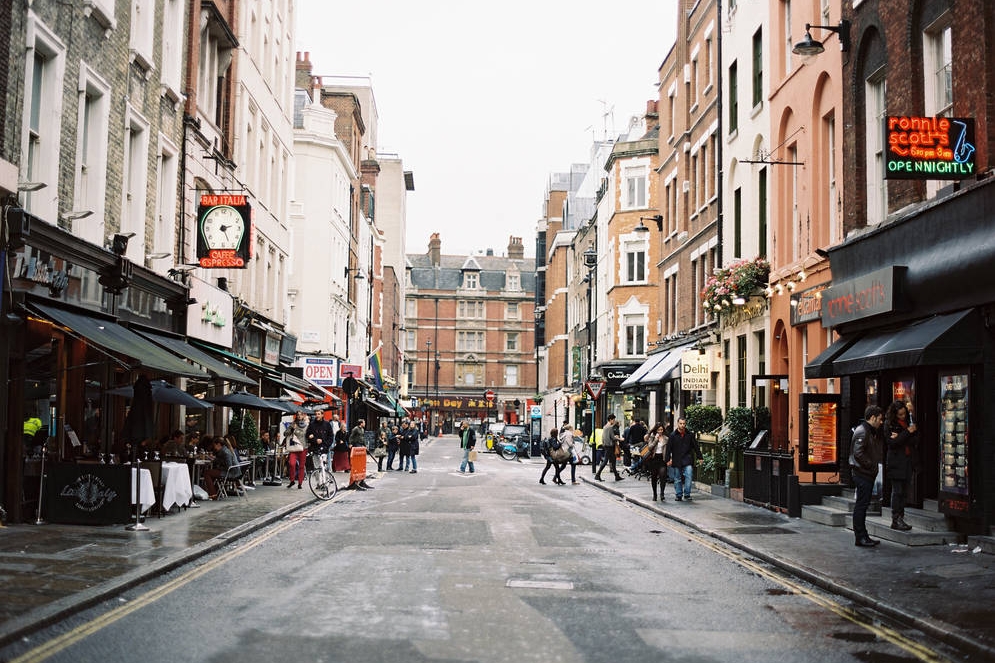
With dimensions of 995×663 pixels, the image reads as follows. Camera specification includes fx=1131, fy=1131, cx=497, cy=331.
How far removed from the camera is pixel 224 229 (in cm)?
2536

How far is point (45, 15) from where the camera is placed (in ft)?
55.4

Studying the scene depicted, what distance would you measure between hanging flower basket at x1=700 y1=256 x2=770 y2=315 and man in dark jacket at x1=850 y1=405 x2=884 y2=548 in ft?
36.5

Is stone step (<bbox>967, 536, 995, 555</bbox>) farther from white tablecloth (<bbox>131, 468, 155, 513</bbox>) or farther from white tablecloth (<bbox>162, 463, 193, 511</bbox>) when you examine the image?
white tablecloth (<bbox>162, 463, 193, 511</bbox>)

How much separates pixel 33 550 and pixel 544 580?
5994mm

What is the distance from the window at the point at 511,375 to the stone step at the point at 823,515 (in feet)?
339

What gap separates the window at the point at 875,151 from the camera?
19.3m

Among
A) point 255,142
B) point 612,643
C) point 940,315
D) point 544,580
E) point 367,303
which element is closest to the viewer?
point 612,643

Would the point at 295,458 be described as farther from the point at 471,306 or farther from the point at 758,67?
the point at 471,306

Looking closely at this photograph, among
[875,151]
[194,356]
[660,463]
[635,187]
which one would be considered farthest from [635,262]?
[875,151]

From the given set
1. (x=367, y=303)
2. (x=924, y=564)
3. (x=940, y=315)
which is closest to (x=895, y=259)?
(x=940, y=315)

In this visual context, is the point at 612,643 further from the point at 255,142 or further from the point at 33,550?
the point at 255,142

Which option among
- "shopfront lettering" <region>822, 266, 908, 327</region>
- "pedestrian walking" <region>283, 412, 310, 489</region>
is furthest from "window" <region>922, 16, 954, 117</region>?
"pedestrian walking" <region>283, 412, 310, 489</region>

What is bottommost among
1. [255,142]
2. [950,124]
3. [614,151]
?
[950,124]

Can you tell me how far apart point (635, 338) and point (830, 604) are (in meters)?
42.4
